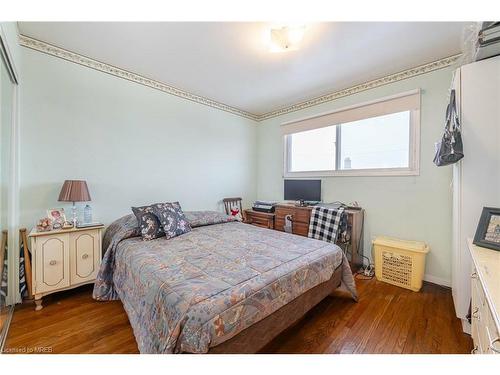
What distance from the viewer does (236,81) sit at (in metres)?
2.91

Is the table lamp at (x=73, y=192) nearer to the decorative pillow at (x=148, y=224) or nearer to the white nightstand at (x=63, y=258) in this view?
the white nightstand at (x=63, y=258)

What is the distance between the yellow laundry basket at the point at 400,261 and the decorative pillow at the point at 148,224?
2.56m

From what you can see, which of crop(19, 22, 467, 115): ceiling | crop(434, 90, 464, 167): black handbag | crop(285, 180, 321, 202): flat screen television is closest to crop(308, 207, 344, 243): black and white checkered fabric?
crop(285, 180, 321, 202): flat screen television

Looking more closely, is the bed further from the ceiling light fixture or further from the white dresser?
the ceiling light fixture

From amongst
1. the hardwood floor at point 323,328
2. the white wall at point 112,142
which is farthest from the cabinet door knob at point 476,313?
the white wall at point 112,142

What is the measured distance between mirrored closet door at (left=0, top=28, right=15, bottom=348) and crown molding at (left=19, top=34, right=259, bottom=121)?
1.67 ft

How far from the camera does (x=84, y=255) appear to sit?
7.04ft

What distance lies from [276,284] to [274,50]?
2.13 m

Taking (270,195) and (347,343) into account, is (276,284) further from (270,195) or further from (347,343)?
(270,195)

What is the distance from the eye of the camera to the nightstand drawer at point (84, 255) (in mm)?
2088

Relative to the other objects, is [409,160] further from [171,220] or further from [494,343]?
[171,220]

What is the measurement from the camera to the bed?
1.09m

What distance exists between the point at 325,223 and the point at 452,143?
→ 5.15 feet
